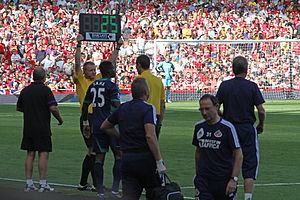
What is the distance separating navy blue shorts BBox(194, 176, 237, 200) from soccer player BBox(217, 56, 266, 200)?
1759 mm

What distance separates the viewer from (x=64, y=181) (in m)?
10.8

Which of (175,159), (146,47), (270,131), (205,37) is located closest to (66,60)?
(146,47)

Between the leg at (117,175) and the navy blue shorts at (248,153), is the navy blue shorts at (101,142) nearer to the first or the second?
the leg at (117,175)

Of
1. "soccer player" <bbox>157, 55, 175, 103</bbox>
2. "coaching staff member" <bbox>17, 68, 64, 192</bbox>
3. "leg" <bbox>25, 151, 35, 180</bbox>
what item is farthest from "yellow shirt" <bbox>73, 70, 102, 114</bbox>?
"soccer player" <bbox>157, 55, 175, 103</bbox>

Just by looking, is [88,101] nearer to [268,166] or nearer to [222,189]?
[222,189]

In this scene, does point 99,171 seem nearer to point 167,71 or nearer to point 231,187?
point 231,187

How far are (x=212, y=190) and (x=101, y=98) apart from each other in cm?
298

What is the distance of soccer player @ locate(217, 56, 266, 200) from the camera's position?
8.37 metres

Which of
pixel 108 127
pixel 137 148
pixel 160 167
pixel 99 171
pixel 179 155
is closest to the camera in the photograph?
pixel 160 167

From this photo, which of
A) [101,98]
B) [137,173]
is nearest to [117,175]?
[101,98]

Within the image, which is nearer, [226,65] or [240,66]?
[240,66]

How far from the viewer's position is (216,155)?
6617mm

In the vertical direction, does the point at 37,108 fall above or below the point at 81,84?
below

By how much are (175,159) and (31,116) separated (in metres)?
4.07
